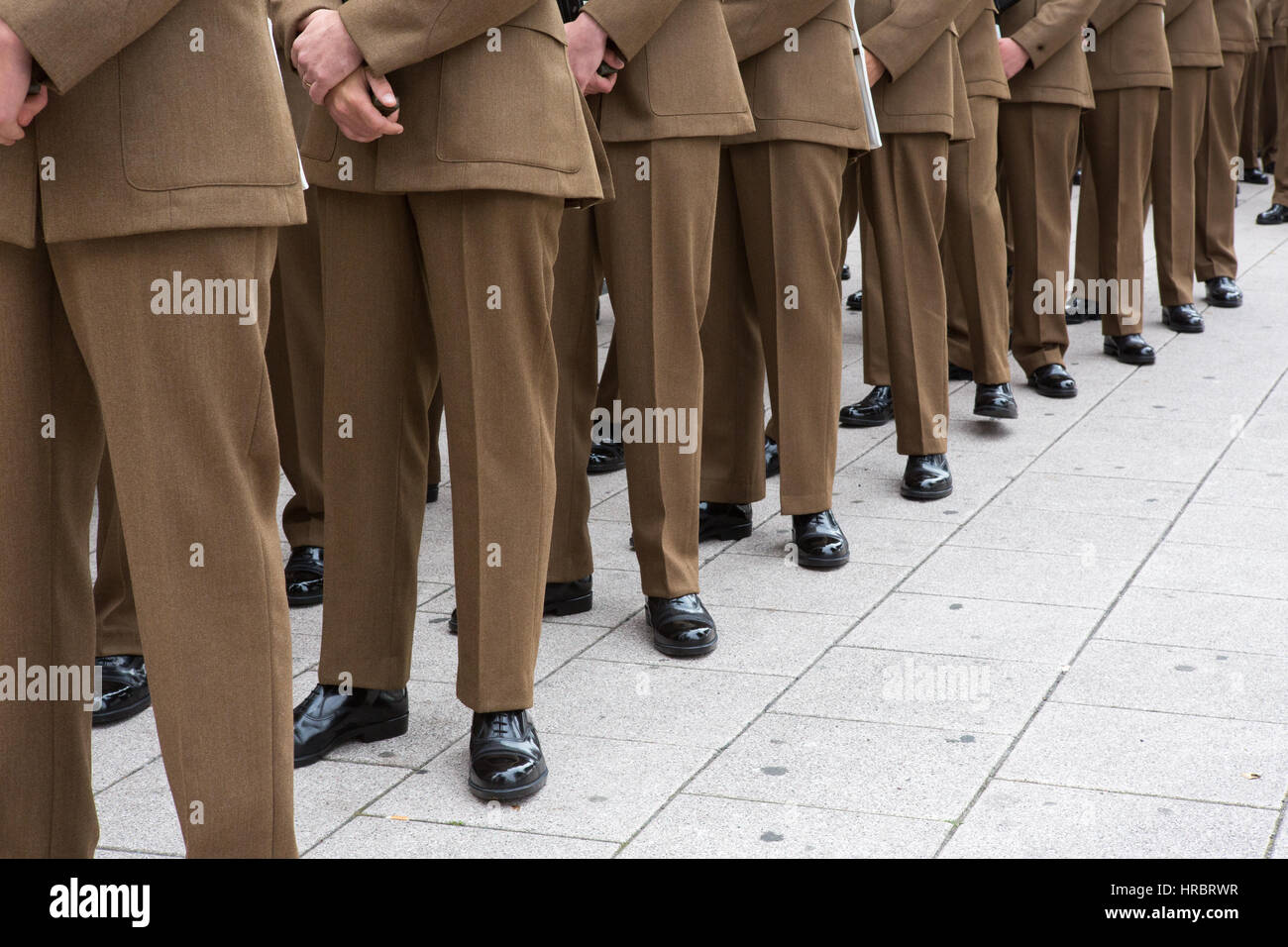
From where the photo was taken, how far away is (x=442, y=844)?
307 cm

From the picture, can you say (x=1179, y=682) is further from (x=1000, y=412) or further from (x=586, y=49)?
(x=1000, y=412)

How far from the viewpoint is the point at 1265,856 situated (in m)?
2.94

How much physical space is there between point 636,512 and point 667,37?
119 centimetres

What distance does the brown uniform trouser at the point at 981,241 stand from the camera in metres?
6.27

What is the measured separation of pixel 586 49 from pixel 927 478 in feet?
7.69

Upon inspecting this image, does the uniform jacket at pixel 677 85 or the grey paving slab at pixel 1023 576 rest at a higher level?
the uniform jacket at pixel 677 85

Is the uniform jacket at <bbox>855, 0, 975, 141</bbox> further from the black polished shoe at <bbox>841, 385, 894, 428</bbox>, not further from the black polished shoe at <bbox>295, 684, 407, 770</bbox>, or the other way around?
the black polished shoe at <bbox>295, 684, 407, 770</bbox>

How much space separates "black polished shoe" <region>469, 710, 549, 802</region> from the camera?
128 inches

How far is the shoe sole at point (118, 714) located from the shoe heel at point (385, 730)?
495 mm

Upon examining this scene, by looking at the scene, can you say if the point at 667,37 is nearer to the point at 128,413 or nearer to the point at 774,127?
the point at 774,127

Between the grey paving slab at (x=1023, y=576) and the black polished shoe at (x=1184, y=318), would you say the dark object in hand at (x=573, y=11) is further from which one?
the black polished shoe at (x=1184, y=318)

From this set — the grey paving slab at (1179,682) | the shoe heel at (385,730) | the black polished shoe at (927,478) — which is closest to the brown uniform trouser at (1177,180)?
the black polished shoe at (927,478)

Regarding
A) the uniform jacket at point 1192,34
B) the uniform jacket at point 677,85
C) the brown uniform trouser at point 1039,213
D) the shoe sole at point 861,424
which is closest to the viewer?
the uniform jacket at point 677,85

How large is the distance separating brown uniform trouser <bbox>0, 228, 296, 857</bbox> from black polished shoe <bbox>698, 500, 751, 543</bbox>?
264cm
